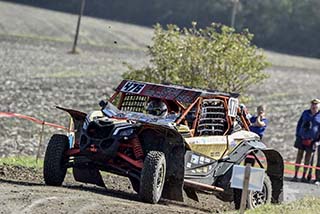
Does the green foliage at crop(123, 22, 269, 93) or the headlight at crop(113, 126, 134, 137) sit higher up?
the green foliage at crop(123, 22, 269, 93)

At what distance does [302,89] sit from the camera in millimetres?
55156

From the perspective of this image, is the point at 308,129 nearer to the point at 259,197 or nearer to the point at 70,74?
the point at 259,197

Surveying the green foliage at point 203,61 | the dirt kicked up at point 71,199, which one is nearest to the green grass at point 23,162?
the dirt kicked up at point 71,199

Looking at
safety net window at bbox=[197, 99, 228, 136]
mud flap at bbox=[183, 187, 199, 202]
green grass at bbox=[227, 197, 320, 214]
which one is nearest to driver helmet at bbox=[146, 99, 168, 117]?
safety net window at bbox=[197, 99, 228, 136]

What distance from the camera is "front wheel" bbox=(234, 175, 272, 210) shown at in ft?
48.9

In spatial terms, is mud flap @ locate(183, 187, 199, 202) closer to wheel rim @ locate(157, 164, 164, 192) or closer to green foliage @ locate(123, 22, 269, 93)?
wheel rim @ locate(157, 164, 164, 192)

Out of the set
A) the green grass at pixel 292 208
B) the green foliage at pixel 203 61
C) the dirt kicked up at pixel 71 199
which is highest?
the green foliage at pixel 203 61

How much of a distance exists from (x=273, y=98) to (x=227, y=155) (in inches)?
1319

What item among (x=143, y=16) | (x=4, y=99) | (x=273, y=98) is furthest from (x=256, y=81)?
(x=143, y=16)

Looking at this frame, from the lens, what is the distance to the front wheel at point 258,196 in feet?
48.9

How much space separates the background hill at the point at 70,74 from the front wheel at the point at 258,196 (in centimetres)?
924

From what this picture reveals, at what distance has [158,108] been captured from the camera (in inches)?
591

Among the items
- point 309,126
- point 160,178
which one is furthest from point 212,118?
point 309,126

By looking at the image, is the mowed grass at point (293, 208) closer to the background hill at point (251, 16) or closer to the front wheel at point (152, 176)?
the front wheel at point (152, 176)
